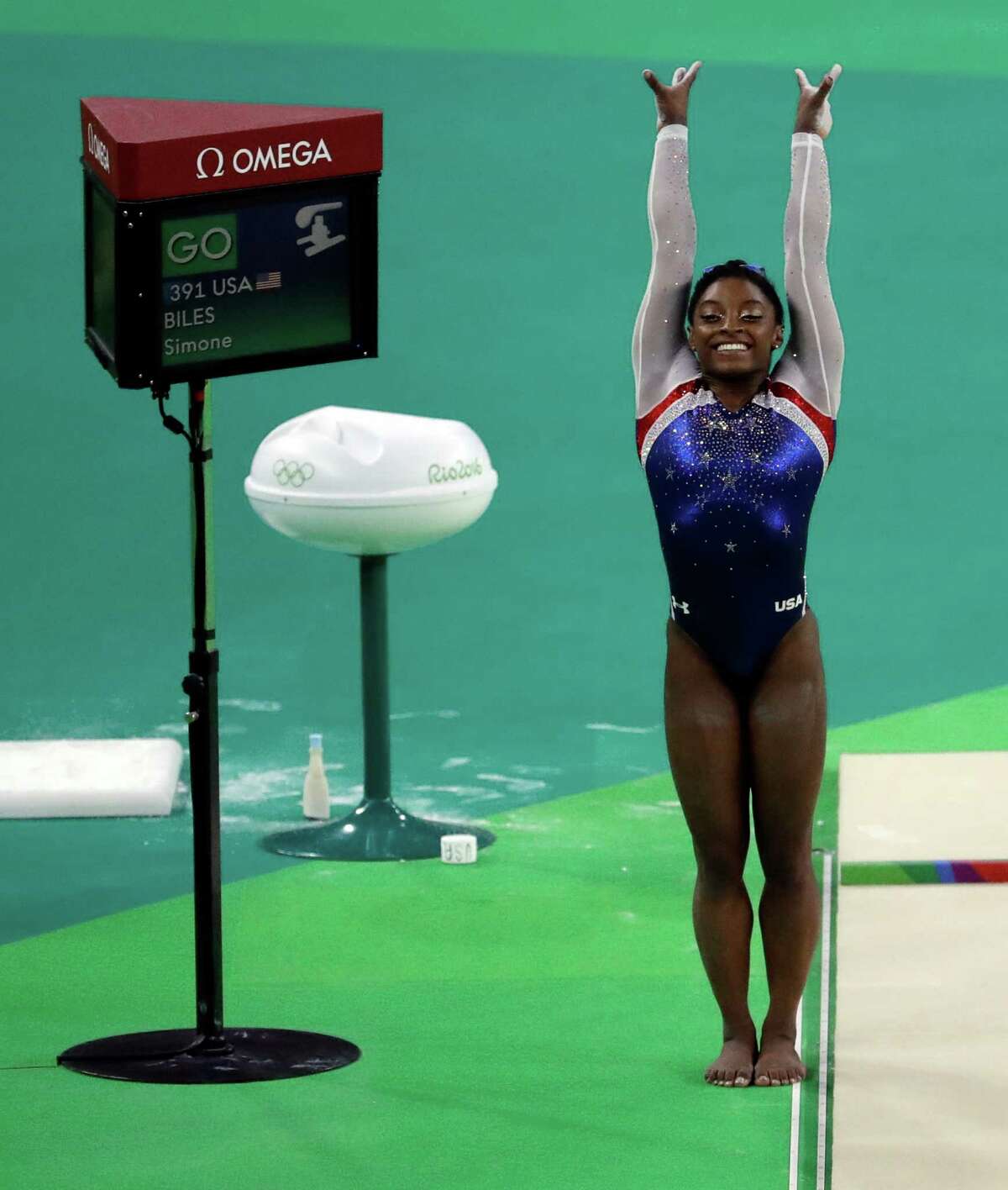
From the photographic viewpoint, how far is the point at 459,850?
788cm

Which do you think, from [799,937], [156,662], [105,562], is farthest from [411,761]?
[799,937]

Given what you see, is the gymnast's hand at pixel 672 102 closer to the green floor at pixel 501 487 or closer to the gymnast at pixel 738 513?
the gymnast at pixel 738 513

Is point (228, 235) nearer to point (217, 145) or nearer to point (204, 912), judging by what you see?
point (217, 145)

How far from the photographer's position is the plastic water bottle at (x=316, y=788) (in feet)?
27.2

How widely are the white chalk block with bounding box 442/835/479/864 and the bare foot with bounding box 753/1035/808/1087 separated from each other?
1992 mm

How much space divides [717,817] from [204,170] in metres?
1.76

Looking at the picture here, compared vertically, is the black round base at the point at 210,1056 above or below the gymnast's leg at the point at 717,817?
below

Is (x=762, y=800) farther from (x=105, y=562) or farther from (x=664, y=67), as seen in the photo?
(x=664, y=67)

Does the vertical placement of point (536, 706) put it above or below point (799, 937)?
above

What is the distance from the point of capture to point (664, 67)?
11594mm

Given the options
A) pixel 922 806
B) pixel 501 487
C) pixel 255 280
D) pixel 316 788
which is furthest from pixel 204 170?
pixel 501 487

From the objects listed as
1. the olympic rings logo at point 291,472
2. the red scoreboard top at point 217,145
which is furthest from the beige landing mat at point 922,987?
→ the red scoreboard top at point 217,145

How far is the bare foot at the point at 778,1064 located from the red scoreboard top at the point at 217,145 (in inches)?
→ 83.0

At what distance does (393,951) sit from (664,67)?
5614 mm
